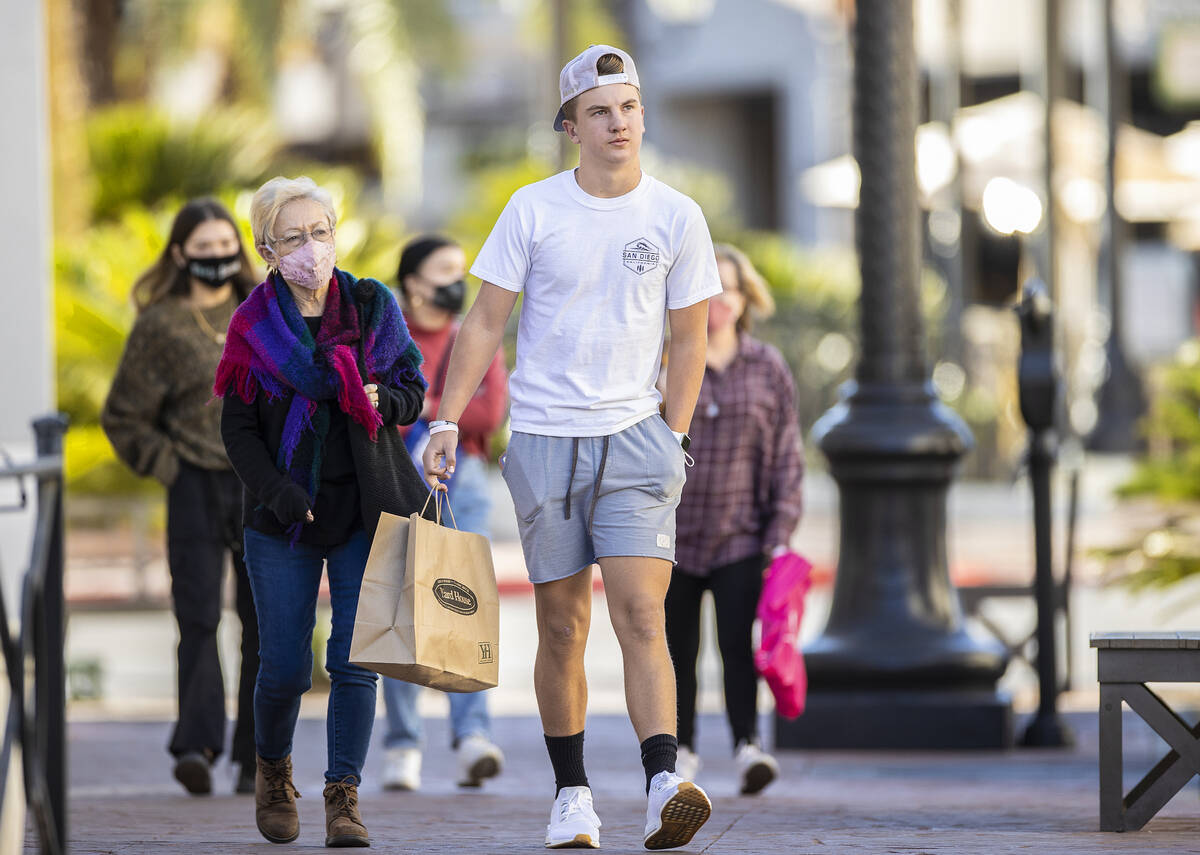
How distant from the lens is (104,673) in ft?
34.5

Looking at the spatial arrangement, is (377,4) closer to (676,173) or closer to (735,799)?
(676,173)

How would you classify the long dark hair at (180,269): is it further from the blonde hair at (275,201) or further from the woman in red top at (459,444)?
the blonde hair at (275,201)

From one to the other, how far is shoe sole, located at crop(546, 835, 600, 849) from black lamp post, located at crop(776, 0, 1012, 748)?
10.7ft

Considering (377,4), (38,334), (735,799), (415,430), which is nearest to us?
(735,799)

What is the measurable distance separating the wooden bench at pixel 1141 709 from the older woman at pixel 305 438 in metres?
1.94

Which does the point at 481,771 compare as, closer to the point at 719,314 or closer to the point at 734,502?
the point at 734,502

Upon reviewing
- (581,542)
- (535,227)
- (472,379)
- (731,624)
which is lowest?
(731,624)

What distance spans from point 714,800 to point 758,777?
201mm

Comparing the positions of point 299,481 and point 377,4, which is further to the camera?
point 377,4

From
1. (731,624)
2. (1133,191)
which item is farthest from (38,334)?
(1133,191)

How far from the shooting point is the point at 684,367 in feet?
15.3

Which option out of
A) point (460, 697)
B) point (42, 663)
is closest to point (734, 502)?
point (460, 697)

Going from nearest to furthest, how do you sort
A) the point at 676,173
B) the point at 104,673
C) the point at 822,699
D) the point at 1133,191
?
1. the point at 822,699
2. the point at 104,673
3. the point at 676,173
4. the point at 1133,191

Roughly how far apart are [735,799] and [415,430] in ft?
5.56
